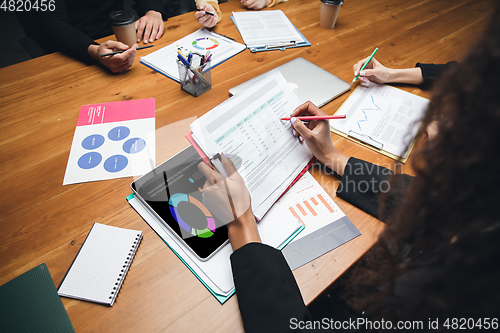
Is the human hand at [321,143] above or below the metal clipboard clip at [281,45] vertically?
below

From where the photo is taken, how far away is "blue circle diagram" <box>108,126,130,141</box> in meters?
0.75

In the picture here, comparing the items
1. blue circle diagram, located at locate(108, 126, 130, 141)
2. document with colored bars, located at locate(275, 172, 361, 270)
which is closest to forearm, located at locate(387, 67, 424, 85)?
document with colored bars, located at locate(275, 172, 361, 270)

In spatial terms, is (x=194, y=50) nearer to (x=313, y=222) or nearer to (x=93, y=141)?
(x=93, y=141)

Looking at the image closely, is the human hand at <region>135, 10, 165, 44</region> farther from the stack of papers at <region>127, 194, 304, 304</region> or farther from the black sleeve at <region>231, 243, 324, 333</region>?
the black sleeve at <region>231, 243, 324, 333</region>

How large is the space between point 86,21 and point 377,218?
4.93 ft

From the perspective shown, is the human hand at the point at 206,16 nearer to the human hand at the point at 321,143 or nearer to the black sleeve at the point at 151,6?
the black sleeve at the point at 151,6

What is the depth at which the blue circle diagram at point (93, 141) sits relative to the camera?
73 cm

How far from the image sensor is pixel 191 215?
1.93 ft

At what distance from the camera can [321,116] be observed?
2.40 ft

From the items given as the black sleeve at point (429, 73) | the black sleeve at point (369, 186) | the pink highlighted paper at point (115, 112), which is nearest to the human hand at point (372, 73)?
the black sleeve at point (429, 73)

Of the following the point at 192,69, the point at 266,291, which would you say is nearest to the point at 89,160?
the point at 192,69

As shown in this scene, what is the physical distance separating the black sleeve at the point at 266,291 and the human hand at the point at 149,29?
3.30ft

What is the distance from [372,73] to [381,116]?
0.63 ft

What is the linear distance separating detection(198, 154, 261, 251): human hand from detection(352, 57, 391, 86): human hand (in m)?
0.67
